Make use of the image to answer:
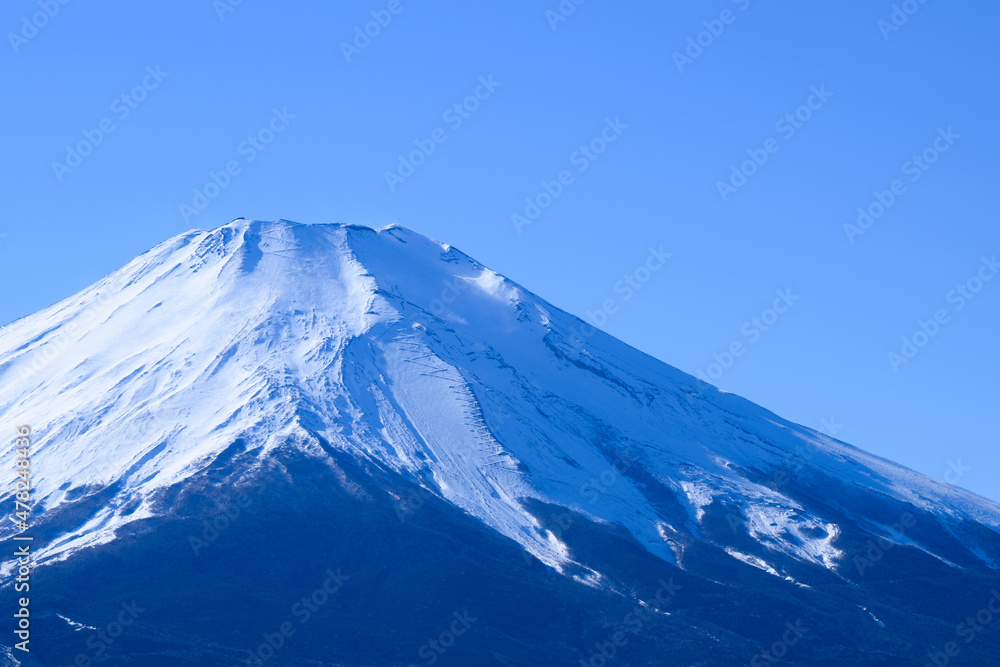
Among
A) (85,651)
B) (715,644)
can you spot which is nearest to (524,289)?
(715,644)

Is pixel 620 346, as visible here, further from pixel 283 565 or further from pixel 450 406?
pixel 283 565

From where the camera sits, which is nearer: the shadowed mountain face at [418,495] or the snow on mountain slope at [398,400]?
the shadowed mountain face at [418,495]

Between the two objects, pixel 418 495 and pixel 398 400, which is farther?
pixel 398 400

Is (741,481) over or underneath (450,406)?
over

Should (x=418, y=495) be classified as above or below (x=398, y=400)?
below
